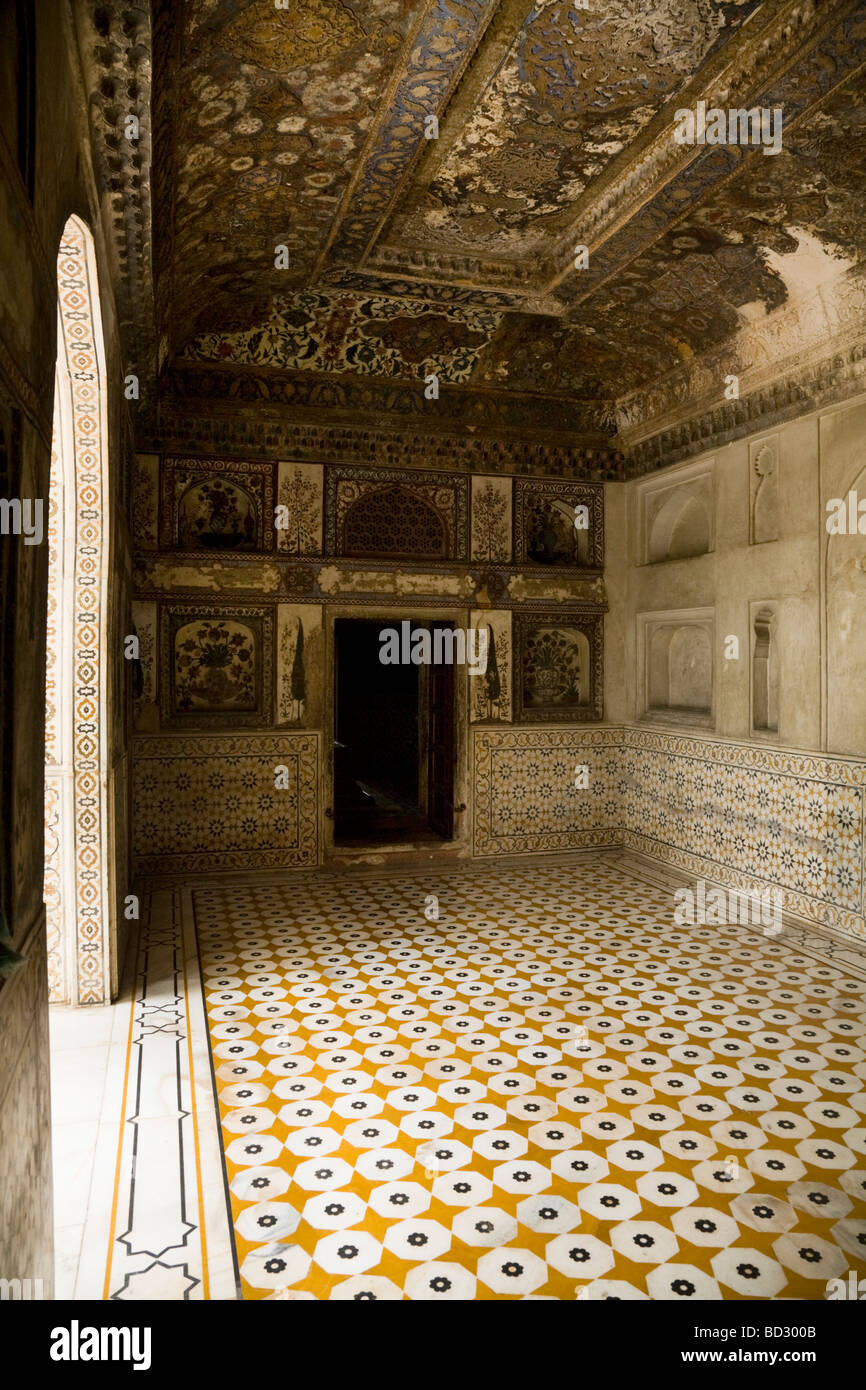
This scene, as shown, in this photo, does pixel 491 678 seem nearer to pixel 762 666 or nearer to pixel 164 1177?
pixel 762 666

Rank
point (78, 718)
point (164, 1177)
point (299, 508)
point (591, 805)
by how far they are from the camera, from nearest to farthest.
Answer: point (164, 1177)
point (78, 718)
point (299, 508)
point (591, 805)

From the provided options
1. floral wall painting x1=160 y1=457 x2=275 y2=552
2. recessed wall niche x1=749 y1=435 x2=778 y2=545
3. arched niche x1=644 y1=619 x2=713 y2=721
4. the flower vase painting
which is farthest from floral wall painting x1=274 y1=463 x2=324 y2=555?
recessed wall niche x1=749 y1=435 x2=778 y2=545

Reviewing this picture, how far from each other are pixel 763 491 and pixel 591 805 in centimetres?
268

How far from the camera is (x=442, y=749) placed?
22.6ft

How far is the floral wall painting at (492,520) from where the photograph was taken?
6.55 metres

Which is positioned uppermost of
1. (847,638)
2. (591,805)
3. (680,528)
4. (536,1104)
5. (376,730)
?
(680,528)

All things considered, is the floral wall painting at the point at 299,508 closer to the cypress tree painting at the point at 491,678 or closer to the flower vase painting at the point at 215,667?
the flower vase painting at the point at 215,667

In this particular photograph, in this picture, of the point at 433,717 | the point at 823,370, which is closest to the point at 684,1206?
the point at 823,370

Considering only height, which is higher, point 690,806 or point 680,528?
point 680,528

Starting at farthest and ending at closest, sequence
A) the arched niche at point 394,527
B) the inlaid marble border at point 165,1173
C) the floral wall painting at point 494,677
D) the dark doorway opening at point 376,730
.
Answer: the dark doorway opening at point 376,730 → the floral wall painting at point 494,677 → the arched niche at point 394,527 → the inlaid marble border at point 165,1173

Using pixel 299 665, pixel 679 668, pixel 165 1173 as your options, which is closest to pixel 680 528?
pixel 679 668

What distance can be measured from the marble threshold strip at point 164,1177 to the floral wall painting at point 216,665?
240 cm

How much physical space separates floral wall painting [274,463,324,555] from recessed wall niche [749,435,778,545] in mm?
2931

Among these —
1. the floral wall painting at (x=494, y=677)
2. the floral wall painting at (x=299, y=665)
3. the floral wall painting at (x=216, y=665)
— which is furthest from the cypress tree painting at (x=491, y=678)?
the floral wall painting at (x=216, y=665)
